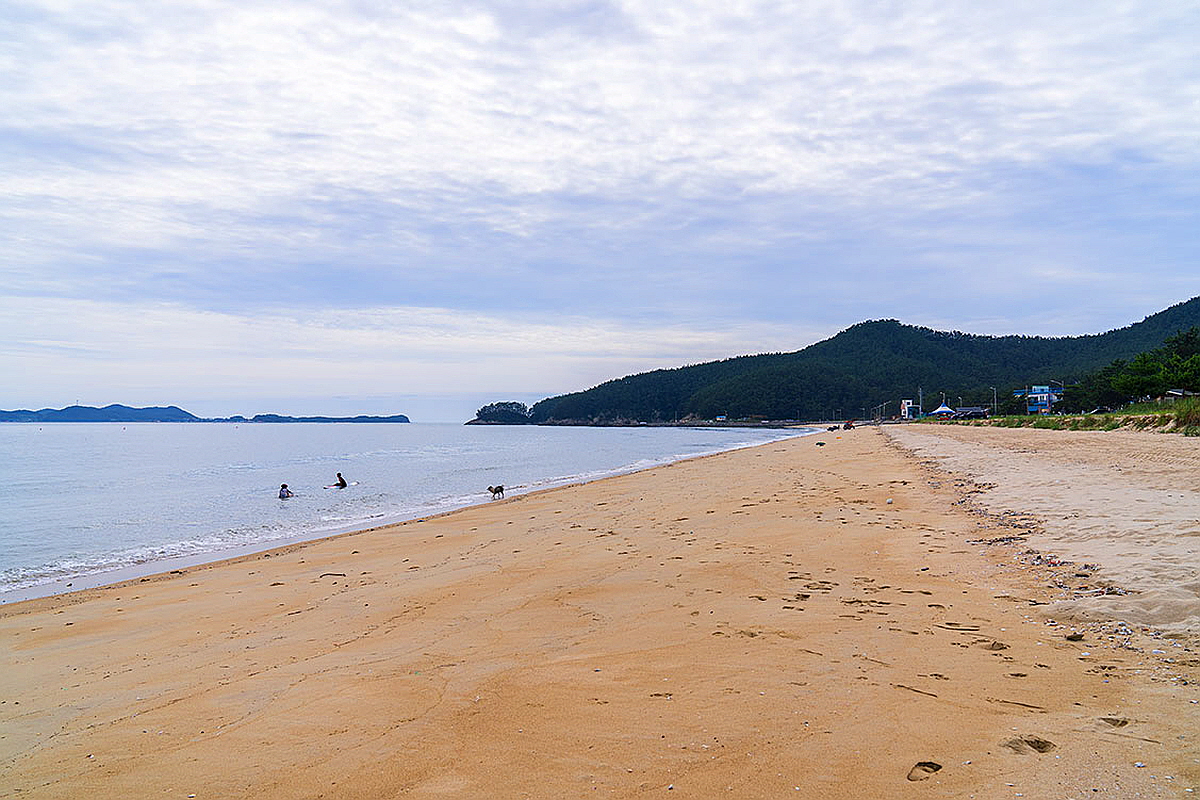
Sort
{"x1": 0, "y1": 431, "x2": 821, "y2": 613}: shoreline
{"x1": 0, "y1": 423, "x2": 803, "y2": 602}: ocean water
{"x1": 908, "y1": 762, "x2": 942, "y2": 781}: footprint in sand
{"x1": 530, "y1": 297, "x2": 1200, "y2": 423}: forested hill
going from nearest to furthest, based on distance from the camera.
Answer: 1. {"x1": 908, "y1": 762, "x2": 942, "y2": 781}: footprint in sand
2. {"x1": 0, "y1": 431, "x2": 821, "y2": 613}: shoreline
3. {"x1": 0, "y1": 423, "x2": 803, "y2": 602}: ocean water
4. {"x1": 530, "y1": 297, "x2": 1200, "y2": 423}: forested hill

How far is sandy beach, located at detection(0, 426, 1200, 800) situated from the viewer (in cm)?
301

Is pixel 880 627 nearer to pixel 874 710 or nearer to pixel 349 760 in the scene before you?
pixel 874 710

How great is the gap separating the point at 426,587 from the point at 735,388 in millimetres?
172571

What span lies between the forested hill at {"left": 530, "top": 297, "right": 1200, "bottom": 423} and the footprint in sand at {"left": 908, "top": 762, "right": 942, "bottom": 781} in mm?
123810

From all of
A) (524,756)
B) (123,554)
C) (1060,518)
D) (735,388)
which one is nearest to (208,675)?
(524,756)

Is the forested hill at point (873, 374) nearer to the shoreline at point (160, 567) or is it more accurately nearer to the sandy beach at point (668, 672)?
the shoreline at point (160, 567)

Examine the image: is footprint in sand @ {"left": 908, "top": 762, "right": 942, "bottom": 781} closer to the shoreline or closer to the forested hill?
the shoreline

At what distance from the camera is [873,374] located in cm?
15812

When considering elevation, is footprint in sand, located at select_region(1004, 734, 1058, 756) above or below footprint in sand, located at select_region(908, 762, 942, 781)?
above

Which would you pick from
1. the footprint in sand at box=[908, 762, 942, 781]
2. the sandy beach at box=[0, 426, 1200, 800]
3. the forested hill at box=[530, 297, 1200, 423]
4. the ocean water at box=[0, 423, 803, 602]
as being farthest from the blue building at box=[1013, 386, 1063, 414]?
the footprint in sand at box=[908, 762, 942, 781]

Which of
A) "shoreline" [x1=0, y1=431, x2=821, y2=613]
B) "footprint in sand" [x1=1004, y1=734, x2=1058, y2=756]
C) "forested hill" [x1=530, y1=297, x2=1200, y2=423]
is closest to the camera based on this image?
"footprint in sand" [x1=1004, y1=734, x2=1058, y2=756]

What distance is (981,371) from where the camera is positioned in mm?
144875

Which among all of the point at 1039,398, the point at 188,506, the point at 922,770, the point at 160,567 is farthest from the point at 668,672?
the point at 1039,398

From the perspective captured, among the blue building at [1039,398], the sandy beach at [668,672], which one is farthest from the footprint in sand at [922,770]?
the blue building at [1039,398]
